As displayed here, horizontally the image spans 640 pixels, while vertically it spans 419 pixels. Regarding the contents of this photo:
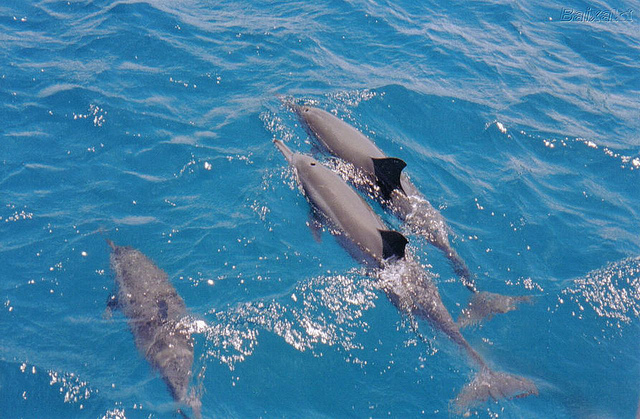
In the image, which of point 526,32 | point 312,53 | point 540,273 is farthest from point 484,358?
point 526,32

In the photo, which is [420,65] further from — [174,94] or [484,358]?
[484,358]

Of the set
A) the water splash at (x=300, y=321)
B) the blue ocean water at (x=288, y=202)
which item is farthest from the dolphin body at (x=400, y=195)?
the water splash at (x=300, y=321)

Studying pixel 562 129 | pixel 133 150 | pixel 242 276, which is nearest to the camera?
pixel 242 276

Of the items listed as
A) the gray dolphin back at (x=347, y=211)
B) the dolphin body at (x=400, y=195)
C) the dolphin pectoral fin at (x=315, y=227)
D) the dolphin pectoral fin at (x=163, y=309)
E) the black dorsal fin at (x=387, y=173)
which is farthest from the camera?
the black dorsal fin at (x=387, y=173)

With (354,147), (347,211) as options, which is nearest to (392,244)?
(347,211)

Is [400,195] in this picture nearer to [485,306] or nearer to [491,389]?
[485,306]

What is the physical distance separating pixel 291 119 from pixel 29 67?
6.72 m

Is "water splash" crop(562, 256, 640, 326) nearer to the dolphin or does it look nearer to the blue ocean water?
the blue ocean water

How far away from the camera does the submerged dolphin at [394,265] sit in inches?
273

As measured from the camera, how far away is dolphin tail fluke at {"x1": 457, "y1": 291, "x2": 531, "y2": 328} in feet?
25.7

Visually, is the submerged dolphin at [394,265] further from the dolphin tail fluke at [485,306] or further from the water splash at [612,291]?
the water splash at [612,291]

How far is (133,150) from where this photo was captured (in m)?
10.2

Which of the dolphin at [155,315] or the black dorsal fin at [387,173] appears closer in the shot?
the dolphin at [155,315]

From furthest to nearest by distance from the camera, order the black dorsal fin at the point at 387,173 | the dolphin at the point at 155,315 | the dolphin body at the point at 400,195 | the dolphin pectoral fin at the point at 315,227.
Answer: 1. the black dorsal fin at the point at 387,173
2. the dolphin pectoral fin at the point at 315,227
3. the dolphin body at the point at 400,195
4. the dolphin at the point at 155,315
